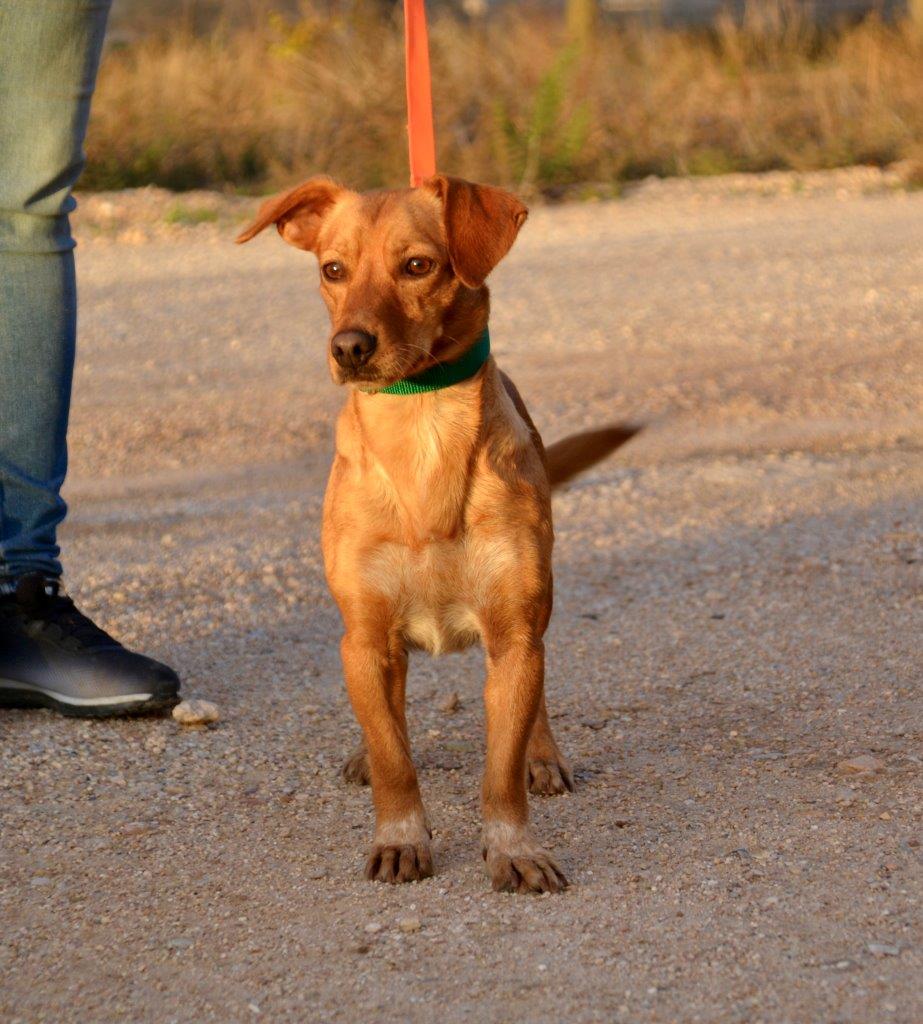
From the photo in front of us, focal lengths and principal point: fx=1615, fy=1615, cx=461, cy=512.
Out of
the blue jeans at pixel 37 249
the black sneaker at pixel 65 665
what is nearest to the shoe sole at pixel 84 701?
the black sneaker at pixel 65 665

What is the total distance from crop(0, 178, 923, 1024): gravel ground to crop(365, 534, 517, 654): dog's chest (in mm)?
473

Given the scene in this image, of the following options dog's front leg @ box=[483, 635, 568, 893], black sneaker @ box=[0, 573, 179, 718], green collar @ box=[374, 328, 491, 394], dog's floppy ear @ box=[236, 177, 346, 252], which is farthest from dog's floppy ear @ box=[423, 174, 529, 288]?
black sneaker @ box=[0, 573, 179, 718]

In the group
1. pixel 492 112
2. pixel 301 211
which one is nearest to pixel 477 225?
pixel 301 211

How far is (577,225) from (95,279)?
132 inches

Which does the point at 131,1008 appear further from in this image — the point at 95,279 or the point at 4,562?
the point at 95,279

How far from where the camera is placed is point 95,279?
9719 millimetres

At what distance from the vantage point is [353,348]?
271 centimetres

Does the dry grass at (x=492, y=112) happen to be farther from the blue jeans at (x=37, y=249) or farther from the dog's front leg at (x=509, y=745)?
the dog's front leg at (x=509, y=745)

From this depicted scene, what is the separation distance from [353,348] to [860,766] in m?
1.34

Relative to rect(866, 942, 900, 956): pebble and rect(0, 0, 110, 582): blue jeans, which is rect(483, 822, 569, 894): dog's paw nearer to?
rect(866, 942, 900, 956): pebble

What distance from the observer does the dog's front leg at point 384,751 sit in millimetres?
2863

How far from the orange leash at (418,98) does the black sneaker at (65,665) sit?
48.9 inches

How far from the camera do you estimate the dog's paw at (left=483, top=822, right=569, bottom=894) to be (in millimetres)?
2736

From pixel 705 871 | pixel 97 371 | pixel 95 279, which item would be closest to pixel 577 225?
pixel 95 279
